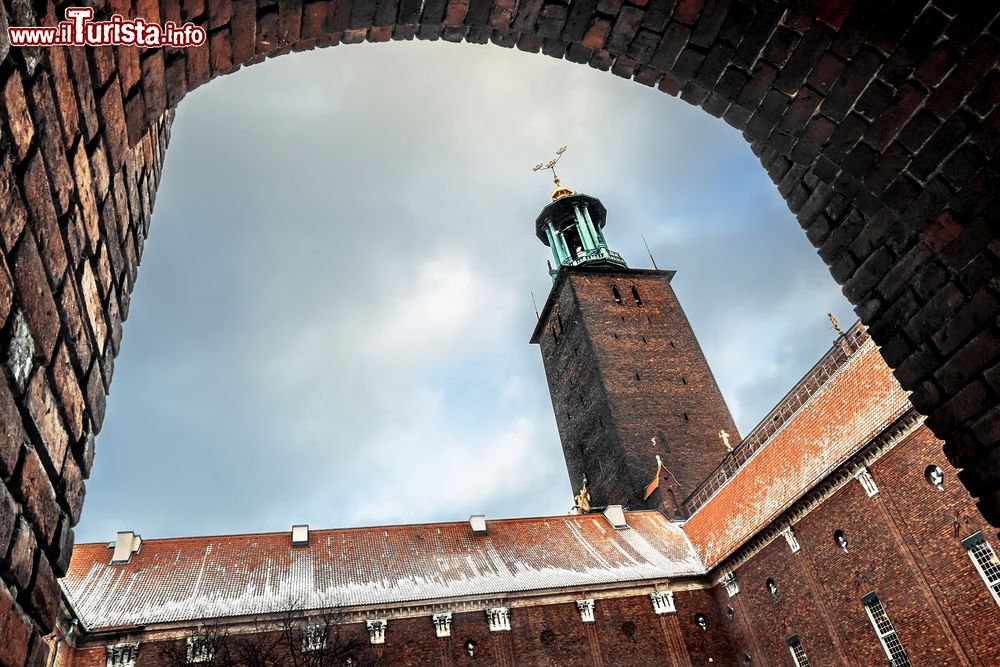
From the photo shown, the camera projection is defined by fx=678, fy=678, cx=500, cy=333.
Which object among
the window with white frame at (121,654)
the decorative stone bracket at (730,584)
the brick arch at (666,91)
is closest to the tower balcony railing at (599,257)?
the decorative stone bracket at (730,584)

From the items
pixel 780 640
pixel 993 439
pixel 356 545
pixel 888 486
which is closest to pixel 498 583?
pixel 356 545

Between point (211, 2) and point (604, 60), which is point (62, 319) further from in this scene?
point (604, 60)

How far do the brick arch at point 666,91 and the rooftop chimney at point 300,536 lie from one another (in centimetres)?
2577

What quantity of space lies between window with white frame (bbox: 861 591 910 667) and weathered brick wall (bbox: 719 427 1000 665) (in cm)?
21

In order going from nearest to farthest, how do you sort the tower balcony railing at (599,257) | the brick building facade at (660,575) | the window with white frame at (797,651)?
the brick building facade at (660,575)
the window with white frame at (797,651)
the tower balcony railing at (599,257)

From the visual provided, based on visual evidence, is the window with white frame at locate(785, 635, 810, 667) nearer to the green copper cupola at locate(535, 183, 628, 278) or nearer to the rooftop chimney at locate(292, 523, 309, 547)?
the rooftop chimney at locate(292, 523, 309, 547)

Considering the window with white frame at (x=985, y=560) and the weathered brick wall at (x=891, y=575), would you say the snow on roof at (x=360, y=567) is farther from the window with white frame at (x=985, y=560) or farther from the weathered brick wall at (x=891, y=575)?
the window with white frame at (x=985, y=560)

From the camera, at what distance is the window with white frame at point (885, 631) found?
1795cm

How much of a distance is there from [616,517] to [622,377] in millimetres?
8932

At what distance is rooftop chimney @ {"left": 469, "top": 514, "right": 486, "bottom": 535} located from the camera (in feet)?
95.4

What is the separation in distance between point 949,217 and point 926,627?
18178 mm

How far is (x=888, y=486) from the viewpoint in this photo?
18500 mm

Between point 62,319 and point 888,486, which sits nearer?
point 62,319

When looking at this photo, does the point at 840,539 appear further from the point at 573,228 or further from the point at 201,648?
the point at 573,228
